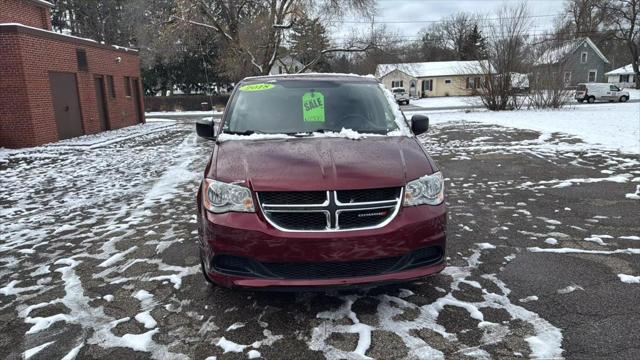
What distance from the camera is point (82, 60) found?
1747cm

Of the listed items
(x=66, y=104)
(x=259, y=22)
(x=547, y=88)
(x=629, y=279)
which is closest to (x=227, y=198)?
(x=629, y=279)

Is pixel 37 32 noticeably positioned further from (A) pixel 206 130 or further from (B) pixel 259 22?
(B) pixel 259 22

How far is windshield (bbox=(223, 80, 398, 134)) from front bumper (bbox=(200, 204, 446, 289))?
1233 millimetres

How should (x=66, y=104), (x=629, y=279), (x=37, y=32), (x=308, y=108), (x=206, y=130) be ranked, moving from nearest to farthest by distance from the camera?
(x=629, y=279)
(x=308, y=108)
(x=206, y=130)
(x=37, y=32)
(x=66, y=104)

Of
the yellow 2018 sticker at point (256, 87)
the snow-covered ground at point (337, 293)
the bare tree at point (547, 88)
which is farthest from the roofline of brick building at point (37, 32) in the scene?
the bare tree at point (547, 88)

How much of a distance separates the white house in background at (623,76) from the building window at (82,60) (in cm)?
7032

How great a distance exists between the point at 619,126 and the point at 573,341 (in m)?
15.3

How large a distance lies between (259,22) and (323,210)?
28.9 metres

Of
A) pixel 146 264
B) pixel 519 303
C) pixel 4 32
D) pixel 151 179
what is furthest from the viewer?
pixel 4 32

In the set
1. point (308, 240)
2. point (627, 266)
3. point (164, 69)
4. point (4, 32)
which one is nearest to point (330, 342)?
point (308, 240)

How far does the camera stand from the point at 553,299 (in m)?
3.45

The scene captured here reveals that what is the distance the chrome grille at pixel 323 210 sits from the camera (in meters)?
2.99

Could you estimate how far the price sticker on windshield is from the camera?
4.21 metres

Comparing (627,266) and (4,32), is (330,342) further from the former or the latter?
(4,32)
